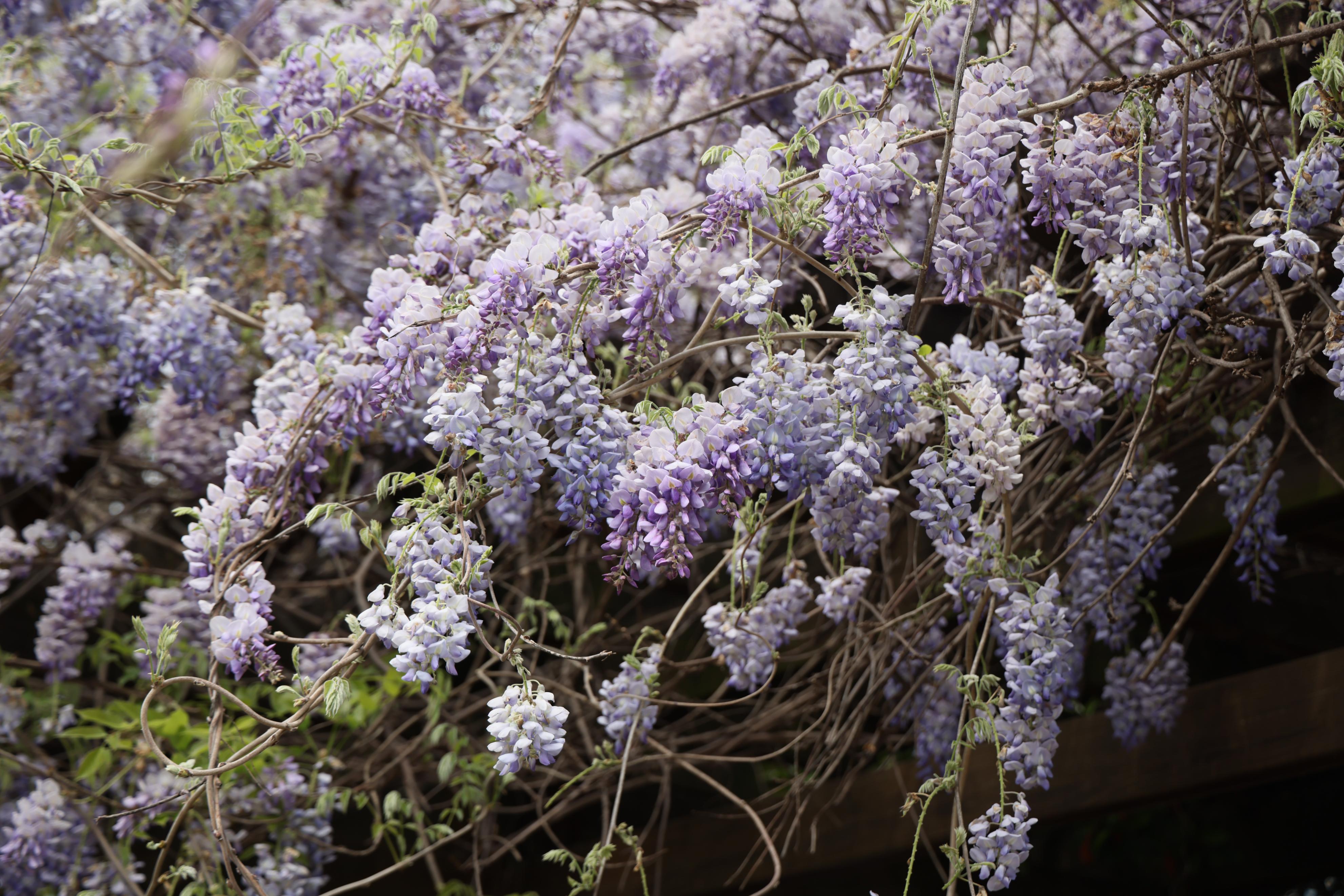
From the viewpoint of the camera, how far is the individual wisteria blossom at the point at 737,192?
1258 millimetres

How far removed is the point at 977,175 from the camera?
126 cm

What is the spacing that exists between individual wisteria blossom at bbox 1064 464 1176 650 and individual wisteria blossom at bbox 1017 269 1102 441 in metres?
0.37

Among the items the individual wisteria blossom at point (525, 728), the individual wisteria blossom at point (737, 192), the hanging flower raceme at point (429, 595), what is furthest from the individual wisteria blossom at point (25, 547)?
the individual wisteria blossom at point (737, 192)

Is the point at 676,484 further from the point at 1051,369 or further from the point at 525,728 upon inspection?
the point at 1051,369

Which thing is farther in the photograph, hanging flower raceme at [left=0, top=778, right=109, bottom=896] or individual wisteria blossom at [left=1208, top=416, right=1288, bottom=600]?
hanging flower raceme at [left=0, top=778, right=109, bottom=896]

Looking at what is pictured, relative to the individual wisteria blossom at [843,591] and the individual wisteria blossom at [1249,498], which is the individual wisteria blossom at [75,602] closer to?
the individual wisteria blossom at [843,591]

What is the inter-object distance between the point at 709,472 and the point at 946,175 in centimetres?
44

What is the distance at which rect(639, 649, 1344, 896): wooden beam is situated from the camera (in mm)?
1942

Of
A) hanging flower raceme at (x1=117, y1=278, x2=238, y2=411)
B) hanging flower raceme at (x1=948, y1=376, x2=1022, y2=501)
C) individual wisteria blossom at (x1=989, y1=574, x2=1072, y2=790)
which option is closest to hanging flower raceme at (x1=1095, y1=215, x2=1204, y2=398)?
hanging flower raceme at (x1=948, y1=376, x2=1022, y2=501)

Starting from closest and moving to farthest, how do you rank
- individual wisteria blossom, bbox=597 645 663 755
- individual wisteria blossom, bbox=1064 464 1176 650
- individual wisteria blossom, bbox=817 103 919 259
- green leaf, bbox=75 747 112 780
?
individual wisteria blossom, bbox=817 103 919 259 < individual wisteria blossom, bbox=597 645 663 755 < individual wisteria blossom, bbox=1064 464 1176 650 < green leaf, bbox=75 747 112 780

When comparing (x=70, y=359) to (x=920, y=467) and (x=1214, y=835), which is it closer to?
(x=920, y=467)

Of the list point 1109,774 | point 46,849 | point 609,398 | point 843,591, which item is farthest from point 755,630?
point 46,849

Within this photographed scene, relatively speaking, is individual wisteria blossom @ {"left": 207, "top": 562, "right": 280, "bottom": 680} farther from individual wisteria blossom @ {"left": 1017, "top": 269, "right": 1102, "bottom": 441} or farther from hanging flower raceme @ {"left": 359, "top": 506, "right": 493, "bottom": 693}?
individual wisteria blossom @ {"left": 1017, "top": 269, "right": 1102, "bottom": 441}

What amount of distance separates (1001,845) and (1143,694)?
2.50 ft
